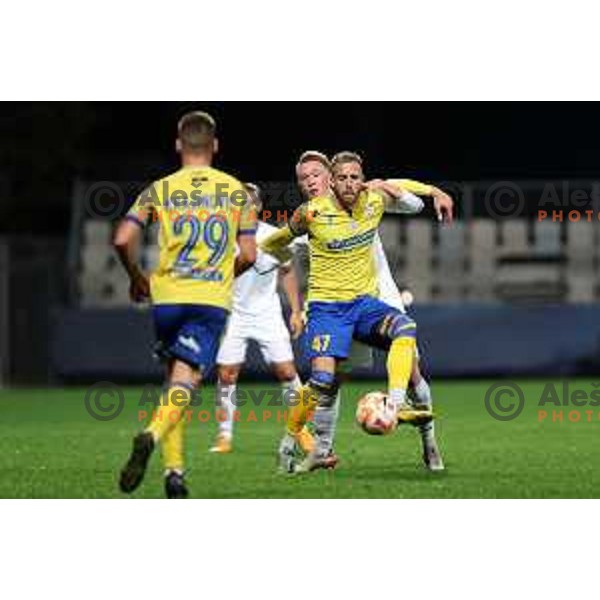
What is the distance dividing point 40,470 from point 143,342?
14.0m

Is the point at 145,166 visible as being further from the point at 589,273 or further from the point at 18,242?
the point at 589,273

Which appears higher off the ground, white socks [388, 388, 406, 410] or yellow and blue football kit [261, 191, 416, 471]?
yellow and blue football kit [261, 191, 416, 471]

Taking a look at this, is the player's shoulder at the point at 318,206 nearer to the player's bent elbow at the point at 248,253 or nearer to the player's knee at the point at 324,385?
the player's knee at the point at 324,385

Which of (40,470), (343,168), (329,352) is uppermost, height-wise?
(343,168)

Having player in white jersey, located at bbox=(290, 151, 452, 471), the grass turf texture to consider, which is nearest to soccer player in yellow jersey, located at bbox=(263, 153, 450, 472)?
player in white jersey, located at bbox=(290, 151, 452, 471)

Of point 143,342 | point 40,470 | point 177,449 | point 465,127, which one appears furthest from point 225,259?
point 465,127

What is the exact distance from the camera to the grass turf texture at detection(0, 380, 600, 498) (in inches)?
480

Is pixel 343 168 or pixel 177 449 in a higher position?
pixel 343 168

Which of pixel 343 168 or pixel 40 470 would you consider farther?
pixel 40 470

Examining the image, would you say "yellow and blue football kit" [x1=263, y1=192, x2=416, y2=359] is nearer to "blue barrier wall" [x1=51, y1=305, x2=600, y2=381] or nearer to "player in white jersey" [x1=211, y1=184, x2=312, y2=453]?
"player in white jersey" [x1=211, y1=184, x2=312, y2=453]

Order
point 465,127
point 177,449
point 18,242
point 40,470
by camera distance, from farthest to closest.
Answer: point 465,127, point 18,242, point 40,470, point 177,449

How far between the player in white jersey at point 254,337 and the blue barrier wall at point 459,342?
10735mm

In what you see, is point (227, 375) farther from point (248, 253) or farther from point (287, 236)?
point (248, 253)

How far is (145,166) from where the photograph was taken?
101 feet
